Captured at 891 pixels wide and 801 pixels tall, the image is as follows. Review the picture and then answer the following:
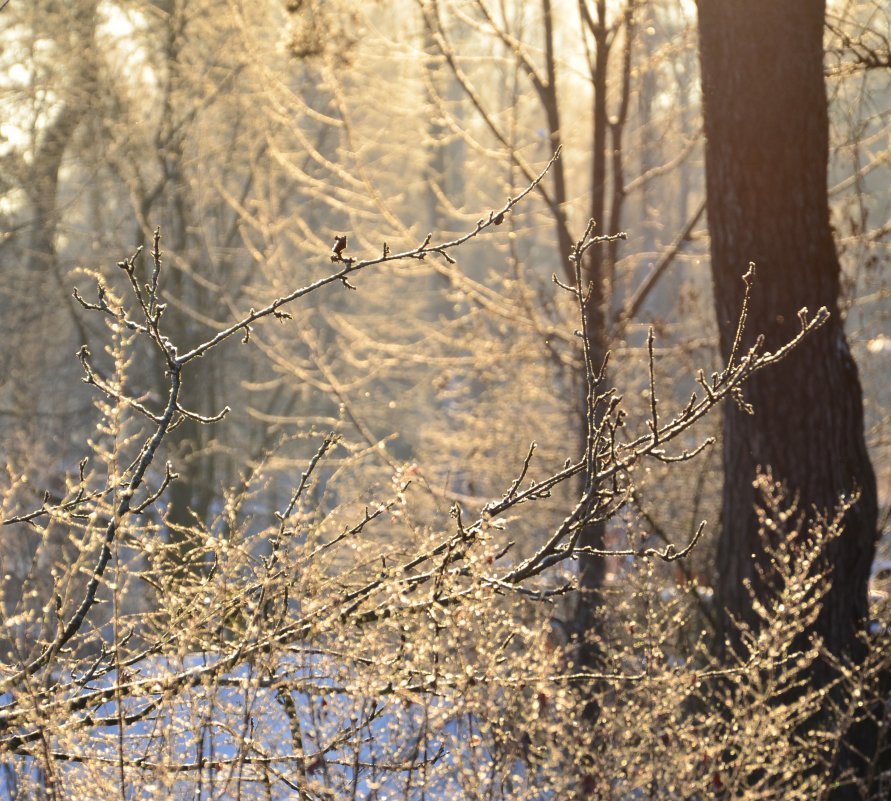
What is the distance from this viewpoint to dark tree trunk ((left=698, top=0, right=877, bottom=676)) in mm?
4875

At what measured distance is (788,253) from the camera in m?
4.91

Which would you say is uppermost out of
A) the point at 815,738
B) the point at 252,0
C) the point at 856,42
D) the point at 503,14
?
the point at 252,0

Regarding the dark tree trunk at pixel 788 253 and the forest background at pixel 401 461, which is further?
the dark tree trunk at pixel 788 253

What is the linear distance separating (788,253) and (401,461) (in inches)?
78.1

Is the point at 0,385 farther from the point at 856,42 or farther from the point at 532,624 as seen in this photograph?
the point at 856,42

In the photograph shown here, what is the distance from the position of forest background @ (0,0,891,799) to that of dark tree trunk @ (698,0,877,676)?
9 cm

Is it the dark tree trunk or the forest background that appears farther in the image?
the dark tree trunk

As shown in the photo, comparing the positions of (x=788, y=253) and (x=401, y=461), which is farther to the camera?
(x=401, y=461)

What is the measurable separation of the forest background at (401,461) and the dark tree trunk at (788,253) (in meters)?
0.09

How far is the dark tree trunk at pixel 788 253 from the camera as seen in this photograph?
16.0ft

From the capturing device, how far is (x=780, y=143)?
4883mm

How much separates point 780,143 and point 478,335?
3424 millimetres

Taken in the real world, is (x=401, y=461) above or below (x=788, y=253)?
below

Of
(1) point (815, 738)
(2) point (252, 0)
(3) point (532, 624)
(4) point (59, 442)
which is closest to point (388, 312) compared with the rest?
(4) point (59, 442)
